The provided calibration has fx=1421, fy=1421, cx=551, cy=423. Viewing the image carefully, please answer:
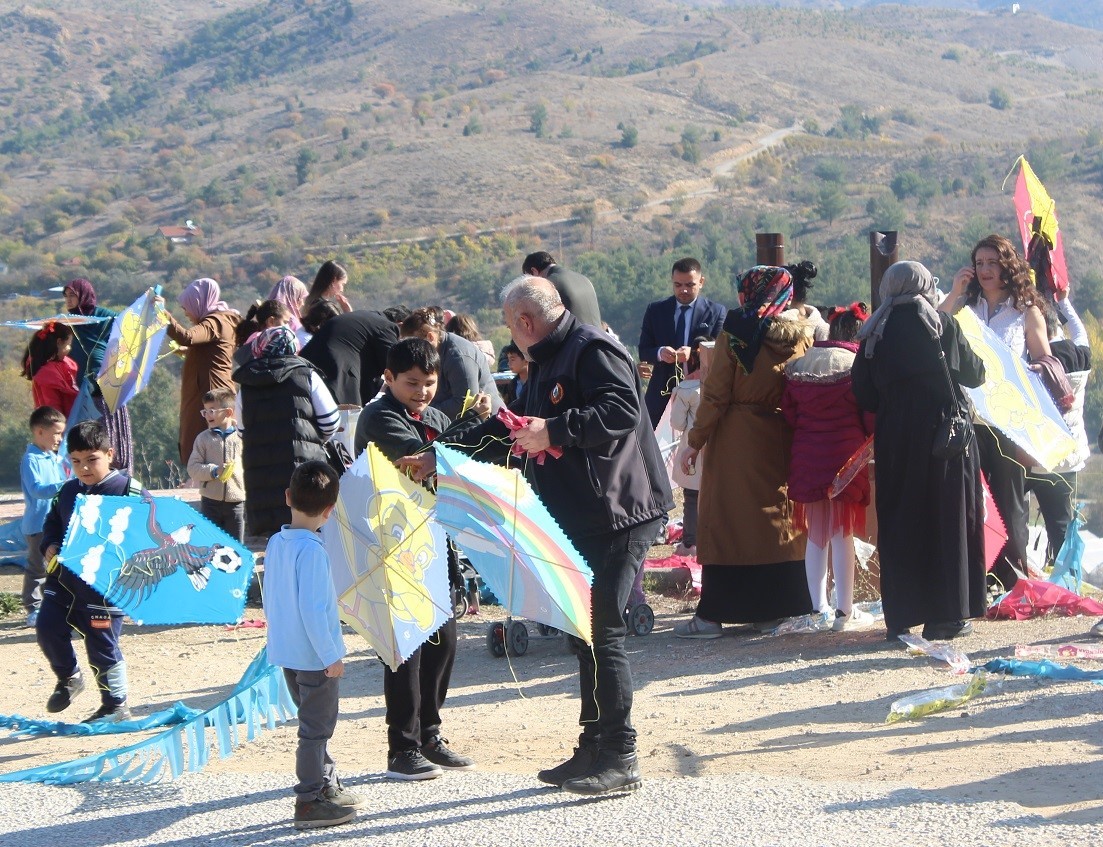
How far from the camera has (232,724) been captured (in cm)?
525

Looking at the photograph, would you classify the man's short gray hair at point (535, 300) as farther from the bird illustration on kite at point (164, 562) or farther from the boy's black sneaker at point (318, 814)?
the bird illustration on kite at point (164, 562)

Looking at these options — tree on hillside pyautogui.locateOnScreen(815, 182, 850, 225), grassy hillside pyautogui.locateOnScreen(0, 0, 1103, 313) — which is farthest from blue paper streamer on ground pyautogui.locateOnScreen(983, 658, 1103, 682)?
tree on hillside pyautogui.locateOnScreen(815, 182, 850, 225)

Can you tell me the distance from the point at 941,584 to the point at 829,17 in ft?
473

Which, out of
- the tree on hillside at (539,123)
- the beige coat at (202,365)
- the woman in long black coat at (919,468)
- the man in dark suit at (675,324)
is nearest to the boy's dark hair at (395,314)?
the beige coat at (202,365)

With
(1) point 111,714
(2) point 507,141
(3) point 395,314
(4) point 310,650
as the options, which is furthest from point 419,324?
(2) point 507,141

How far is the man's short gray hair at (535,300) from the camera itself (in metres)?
4.84

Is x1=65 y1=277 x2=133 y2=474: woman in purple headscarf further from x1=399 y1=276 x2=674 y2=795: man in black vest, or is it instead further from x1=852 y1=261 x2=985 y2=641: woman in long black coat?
x1=399 y1=276 x2=674 y2=795: man in black vest

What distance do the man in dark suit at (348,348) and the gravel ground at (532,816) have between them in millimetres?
3726

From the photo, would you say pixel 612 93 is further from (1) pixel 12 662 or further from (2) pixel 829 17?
(1) pixel 12 662

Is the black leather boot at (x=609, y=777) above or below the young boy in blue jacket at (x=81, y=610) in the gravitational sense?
below

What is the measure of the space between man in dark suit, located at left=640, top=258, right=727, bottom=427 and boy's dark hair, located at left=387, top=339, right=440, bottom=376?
14.0 feet

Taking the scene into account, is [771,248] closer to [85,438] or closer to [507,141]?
[85,438]

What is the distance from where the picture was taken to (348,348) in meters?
8.62

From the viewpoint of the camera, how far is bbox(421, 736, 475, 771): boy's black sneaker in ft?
17.1
